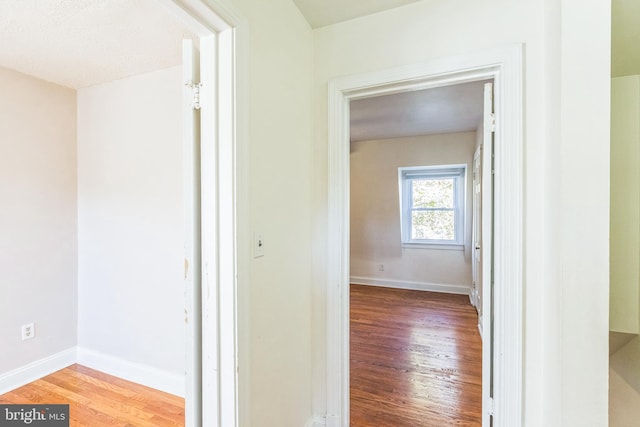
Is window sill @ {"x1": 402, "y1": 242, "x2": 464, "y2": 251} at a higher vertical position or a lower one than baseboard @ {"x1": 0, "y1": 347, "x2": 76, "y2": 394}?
higher

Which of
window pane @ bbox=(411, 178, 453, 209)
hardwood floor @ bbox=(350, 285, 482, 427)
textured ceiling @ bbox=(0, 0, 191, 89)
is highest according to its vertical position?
textured ceiling @ bbox=(0, 0, 191, 89)

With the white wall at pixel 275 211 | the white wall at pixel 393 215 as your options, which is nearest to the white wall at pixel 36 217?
the white wall at pixel 275 211

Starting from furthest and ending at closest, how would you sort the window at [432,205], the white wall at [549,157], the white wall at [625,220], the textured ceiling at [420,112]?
1. the window at [432,205]
2. the textured ceiling at [420,112]
3. the white wall at [625,220]
4. the white wall at [549,157]

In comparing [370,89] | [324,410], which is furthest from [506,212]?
[324,410]

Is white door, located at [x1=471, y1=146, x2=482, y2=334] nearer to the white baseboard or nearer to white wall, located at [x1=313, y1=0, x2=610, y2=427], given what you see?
white wall, located at [x1=313, y1=0, x2=610, y2=427]

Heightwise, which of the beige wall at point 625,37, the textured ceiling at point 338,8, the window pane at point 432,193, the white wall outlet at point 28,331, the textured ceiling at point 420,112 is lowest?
the white wall outlet at point 28,331

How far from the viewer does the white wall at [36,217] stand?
2.08 metres

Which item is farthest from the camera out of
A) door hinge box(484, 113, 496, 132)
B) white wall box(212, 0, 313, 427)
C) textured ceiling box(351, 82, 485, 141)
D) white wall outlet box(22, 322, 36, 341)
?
textured ceiling box(351, 82, 485, 141)

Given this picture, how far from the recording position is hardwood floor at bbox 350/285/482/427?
190cm

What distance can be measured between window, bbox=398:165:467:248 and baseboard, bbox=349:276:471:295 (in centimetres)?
64

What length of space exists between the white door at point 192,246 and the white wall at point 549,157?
2.49 ft

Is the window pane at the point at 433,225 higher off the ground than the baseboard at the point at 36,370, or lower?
higher

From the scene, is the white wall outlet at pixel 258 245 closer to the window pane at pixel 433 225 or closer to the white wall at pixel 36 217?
the white wall at pixel 36 217

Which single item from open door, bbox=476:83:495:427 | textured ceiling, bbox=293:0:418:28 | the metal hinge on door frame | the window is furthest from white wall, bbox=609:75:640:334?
the window
